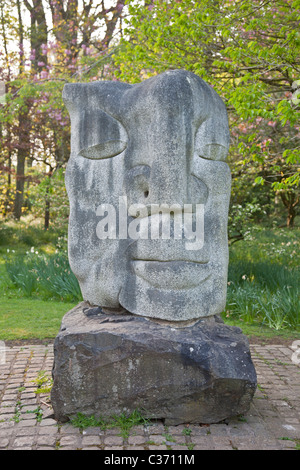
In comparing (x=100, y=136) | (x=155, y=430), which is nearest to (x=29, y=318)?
(x=100, y=136)

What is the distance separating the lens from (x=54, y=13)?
1405cm

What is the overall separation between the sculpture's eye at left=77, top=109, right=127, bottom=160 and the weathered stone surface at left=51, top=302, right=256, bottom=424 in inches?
55.4

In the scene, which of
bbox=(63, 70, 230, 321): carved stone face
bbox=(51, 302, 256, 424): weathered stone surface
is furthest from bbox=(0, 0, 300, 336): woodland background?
bbox=(51, 302, 256, 424): weathered stone surface

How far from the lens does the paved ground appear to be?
3.00 metres

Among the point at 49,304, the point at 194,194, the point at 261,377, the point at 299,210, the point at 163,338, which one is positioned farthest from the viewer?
the point at 299,210

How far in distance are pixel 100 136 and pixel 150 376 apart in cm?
186

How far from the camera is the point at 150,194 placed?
354 centimetres

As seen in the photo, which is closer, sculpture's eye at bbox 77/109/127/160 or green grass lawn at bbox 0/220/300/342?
sculpture's eye at bbox 77/109/127/160

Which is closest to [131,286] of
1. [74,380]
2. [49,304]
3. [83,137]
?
[74,380]

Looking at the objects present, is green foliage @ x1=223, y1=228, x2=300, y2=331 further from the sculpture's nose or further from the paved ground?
the sculpture's nose

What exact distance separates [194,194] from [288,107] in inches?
63.1

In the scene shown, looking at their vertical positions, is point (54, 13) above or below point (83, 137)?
above

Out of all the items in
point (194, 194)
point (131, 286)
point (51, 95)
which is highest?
point (51, 95)
